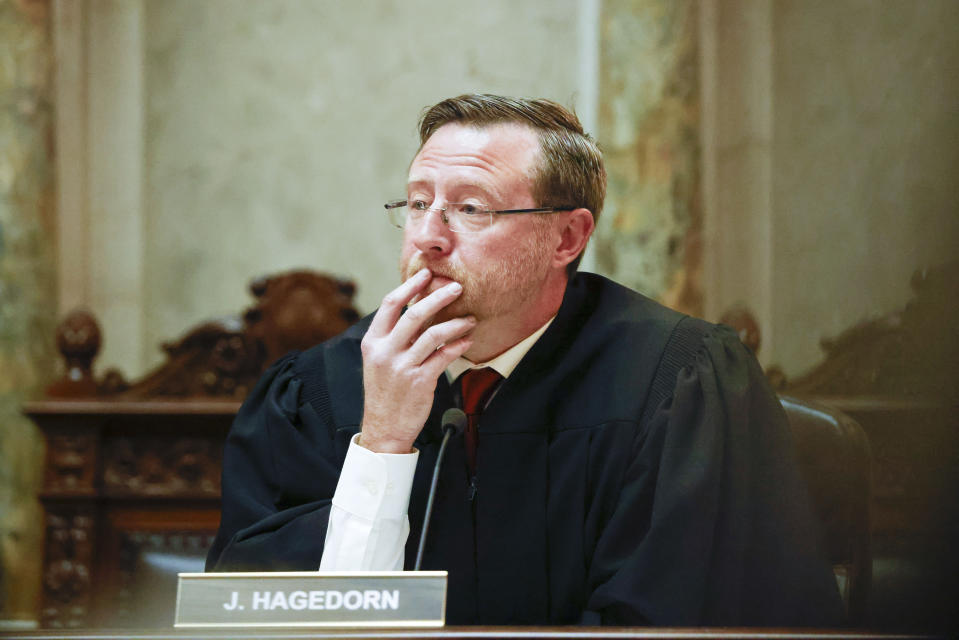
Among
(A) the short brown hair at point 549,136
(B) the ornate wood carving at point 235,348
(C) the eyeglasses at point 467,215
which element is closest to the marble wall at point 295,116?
(B) the ornate wood carving at point 235,348

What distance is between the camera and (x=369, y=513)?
5.58 feet

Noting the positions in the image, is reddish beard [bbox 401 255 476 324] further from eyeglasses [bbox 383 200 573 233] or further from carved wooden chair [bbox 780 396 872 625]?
carved wooden chair [bbox 780 396 872 625]

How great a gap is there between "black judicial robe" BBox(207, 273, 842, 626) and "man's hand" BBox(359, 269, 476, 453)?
0.63ft

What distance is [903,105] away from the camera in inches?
57.7

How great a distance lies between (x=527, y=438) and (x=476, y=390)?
0.16 meters

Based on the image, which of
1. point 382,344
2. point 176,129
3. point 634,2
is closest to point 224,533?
point 382,344

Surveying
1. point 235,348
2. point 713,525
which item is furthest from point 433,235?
point 235,348

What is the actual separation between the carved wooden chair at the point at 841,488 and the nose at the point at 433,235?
981 millimetres

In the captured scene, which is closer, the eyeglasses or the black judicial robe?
the black judicial robe

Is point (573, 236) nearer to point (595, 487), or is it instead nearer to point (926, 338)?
point (595, 487)

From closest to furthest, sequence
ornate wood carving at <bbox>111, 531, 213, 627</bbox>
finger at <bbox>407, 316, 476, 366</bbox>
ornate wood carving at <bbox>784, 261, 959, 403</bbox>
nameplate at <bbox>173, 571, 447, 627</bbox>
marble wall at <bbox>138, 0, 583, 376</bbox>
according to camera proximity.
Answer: ornate wood carving at <bbox>784, 261, 959, 403</bbox> → nameplate at <bbox>173, 571, 447, 627</bbox> → finger at <bbox>407, 316, 476, 366</bbox> → ornate wood carving at <bbox>111, 531, 213, 627</bbox> → marble wall at <bbox>138, 0, 583, 376</bbox>

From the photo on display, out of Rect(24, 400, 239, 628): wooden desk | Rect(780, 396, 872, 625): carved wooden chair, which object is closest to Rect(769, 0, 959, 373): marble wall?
Rect(780, 396, 872, 625): carved wooden chair

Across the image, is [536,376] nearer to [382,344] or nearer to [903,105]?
[382,344]

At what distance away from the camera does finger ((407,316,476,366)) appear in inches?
68.7
